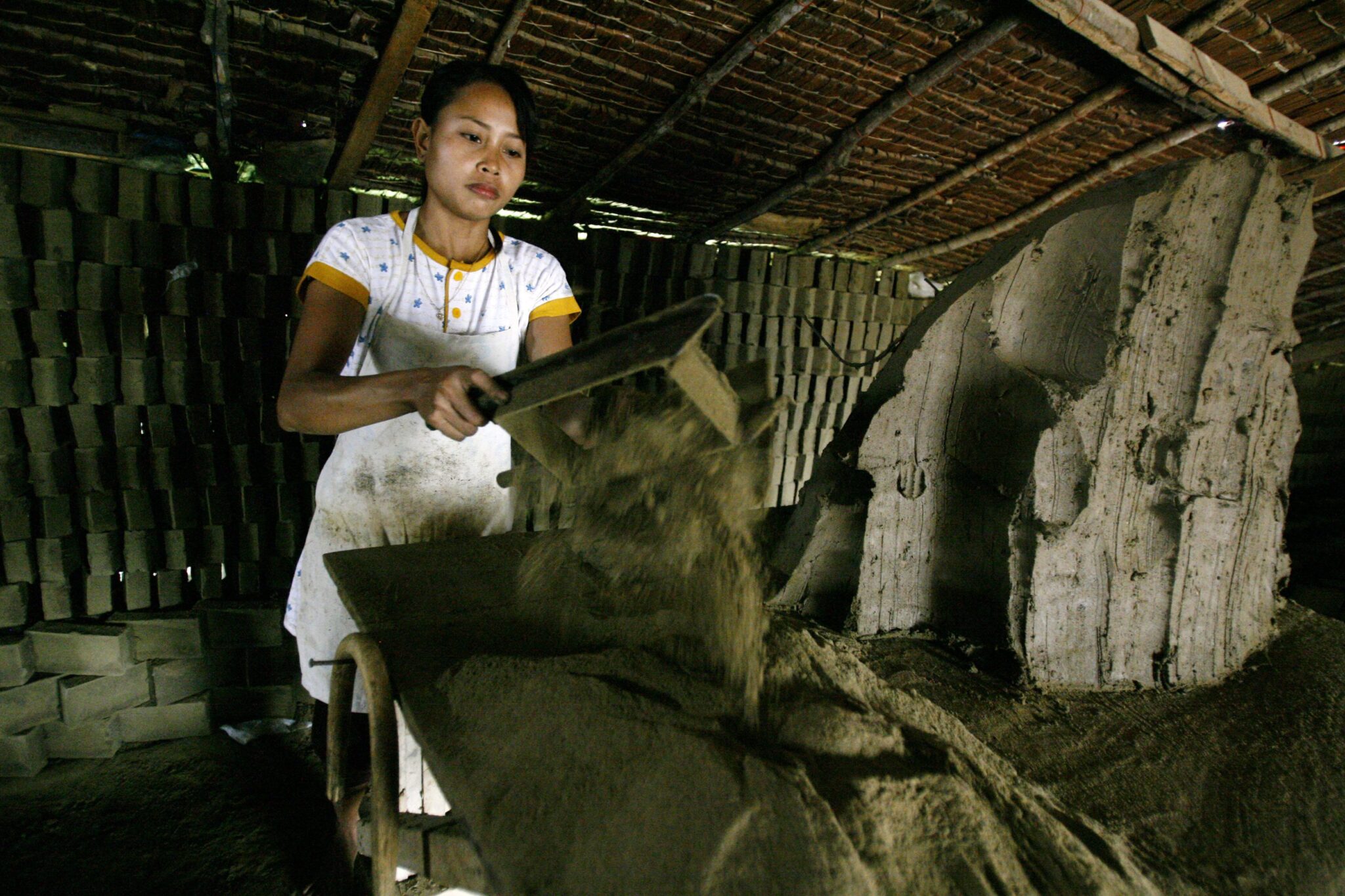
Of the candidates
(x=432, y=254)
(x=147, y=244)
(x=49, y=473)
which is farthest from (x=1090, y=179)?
(x=49, y=473)

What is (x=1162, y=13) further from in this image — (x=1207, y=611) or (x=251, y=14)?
(x=251, y=14)

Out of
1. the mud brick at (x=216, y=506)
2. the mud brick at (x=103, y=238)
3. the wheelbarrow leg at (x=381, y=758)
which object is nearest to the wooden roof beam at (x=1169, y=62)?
the wheelbarrow leg at (x=381, y=758)

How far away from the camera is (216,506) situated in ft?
9.11

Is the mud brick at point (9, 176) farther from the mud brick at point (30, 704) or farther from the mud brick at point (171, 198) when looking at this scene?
the mud brick at point (30, 704)

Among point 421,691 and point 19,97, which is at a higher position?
point 19,97

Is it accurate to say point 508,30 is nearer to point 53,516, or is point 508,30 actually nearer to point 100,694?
point 53,516

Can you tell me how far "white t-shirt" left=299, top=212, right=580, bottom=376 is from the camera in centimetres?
165

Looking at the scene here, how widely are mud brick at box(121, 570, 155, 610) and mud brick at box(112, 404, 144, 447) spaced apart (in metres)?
0.55

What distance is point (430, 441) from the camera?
1.82 meters

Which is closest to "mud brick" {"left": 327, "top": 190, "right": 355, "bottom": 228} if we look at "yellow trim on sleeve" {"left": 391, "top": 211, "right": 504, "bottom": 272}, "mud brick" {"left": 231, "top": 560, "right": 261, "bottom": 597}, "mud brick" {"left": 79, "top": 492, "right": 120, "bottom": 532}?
"yellow trim on sleeve" {"left": 391, "top": 211, "right": 504, "bottom": 272}

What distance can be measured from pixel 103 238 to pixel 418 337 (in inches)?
64.8

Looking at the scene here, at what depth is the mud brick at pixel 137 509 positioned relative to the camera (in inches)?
105

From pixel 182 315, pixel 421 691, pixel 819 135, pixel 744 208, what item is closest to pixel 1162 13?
pixel 819 135

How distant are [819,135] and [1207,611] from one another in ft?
7.55
